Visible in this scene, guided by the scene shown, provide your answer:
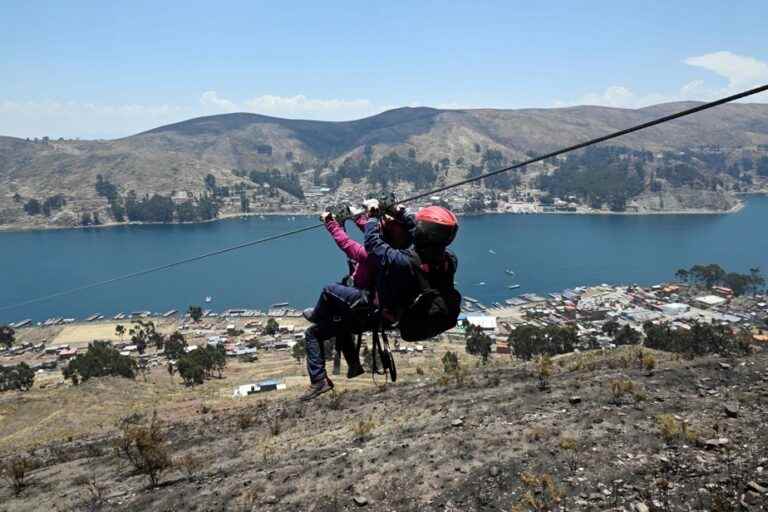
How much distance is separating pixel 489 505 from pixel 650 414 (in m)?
3.82

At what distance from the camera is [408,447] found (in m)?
8.35

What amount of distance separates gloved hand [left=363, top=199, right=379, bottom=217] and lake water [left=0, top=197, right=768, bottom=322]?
71488 millimetres

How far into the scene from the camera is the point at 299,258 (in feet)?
336

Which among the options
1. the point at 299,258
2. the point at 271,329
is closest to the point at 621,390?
the point at 271,329

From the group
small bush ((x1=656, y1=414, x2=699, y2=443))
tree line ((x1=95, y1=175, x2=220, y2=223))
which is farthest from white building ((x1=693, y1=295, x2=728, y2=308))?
tree line ((x1=95, y1=175, x2=220, y2=223))

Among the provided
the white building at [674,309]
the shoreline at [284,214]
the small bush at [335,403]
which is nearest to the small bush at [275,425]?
the small bush at [335,403]

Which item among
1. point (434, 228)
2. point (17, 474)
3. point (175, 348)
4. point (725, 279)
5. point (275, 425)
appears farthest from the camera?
point (725, 279)

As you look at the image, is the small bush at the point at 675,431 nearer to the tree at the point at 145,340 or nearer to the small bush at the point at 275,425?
the small bush at the point at 275,425

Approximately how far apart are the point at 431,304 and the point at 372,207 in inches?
39.0

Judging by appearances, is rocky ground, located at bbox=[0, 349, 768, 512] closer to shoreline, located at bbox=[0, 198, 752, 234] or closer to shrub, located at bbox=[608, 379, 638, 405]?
shrub, located at bbox=[608, 379, 638, 405]

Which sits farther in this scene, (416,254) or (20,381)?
(20,381)

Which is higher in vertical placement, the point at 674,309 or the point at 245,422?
the point at 245,422

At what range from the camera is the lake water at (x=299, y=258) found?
265ft

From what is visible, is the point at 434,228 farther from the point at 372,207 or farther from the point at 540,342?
the point at 540,342
